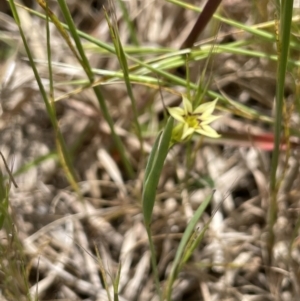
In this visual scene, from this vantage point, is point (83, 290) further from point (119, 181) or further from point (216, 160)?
point (216, 160)

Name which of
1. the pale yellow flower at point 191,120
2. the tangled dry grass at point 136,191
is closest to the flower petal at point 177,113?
the pale yellow flower at point 191,120

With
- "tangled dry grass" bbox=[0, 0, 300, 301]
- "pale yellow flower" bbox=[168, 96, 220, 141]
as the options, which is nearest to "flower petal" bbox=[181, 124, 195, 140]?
"pale yellow flower" bbox=[168, 96, 220, 141]

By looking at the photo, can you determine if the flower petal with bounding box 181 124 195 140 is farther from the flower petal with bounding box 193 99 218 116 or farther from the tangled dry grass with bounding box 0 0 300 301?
the tangled dry grass with bounding box 0 0 300 301

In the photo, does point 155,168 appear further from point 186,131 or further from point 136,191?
point 136,191

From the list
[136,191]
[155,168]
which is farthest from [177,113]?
[136,191]

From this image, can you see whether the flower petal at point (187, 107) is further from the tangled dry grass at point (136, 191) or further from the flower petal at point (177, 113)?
the tangled dry grass at point (136, 191)

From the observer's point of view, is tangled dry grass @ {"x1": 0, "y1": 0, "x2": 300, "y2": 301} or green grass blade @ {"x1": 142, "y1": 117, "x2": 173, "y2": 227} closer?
green grass blade @ {"x1": 142, "y1": 117, "x2": 173, "y2": 227}
